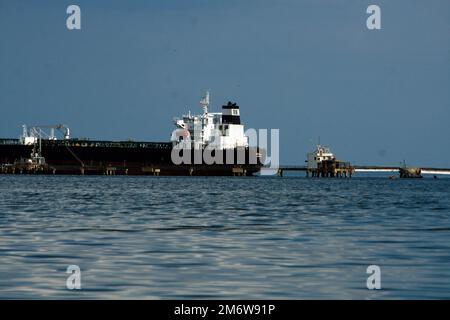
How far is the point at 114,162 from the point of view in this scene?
147m

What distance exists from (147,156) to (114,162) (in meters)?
5.38

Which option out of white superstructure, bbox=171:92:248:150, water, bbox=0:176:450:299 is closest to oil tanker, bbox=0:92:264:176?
white superstructure, bbox=171:92:248:150

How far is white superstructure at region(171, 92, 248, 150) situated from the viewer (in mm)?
147125

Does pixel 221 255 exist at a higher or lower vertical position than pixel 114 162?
lower

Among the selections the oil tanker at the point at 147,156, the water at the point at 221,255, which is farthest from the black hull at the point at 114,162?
the water at the point at 221,255

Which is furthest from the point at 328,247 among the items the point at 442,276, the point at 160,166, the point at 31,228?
the point at 160,166

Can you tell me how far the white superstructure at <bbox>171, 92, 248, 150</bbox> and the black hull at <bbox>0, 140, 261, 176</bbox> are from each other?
283 centimetres

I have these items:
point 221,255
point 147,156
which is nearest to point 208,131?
point 147,156

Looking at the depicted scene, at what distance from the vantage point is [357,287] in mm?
16844

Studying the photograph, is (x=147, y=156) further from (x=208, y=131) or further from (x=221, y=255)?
(x=221, y=255)

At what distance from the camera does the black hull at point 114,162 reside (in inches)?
5659

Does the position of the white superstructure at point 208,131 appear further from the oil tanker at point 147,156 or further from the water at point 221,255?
the water at point 221,255
